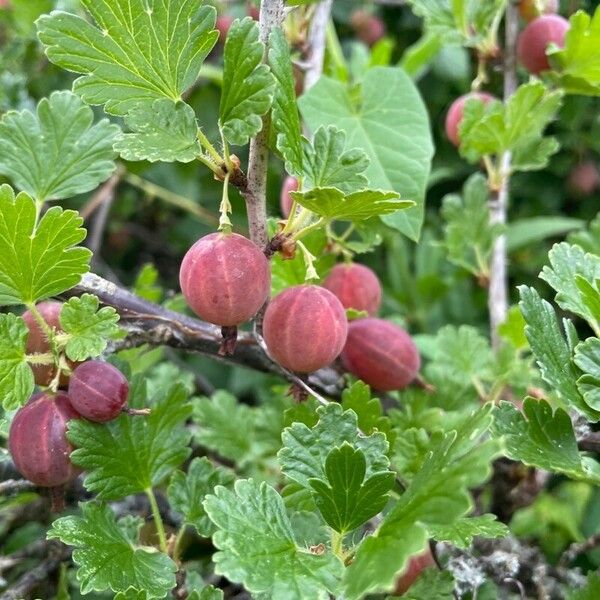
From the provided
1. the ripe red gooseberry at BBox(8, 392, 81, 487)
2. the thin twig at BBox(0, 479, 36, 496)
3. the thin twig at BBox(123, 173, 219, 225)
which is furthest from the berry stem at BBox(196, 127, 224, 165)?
the thin twig at BBox(123, 173, 219, 225)

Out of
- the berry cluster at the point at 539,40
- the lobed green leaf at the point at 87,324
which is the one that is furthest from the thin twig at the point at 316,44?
the lobed green leaf at the point at 87,324

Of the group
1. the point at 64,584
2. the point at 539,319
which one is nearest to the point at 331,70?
the point at 539,319

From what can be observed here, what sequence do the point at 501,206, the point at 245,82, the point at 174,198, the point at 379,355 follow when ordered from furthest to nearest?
the point at 174,198 < the point at 501,206 < the point at 379,355 < the point at 245,82

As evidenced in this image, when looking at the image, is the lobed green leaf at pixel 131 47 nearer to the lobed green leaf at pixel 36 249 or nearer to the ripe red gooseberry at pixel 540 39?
the lobed green leaf at pixel 36 249

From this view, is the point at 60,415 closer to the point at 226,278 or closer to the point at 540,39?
the point at 226,278

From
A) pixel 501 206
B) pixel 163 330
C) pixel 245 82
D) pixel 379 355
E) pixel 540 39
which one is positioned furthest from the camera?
pixel 501 206

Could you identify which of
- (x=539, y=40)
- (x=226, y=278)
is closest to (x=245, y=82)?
(x=226, y=278)

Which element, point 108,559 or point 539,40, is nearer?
point 108,559

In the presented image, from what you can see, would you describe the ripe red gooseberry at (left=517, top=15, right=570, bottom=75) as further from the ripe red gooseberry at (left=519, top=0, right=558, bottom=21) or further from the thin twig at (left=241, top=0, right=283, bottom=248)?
the thin twig at (left=241, top=0, right=283, bottom=248)
